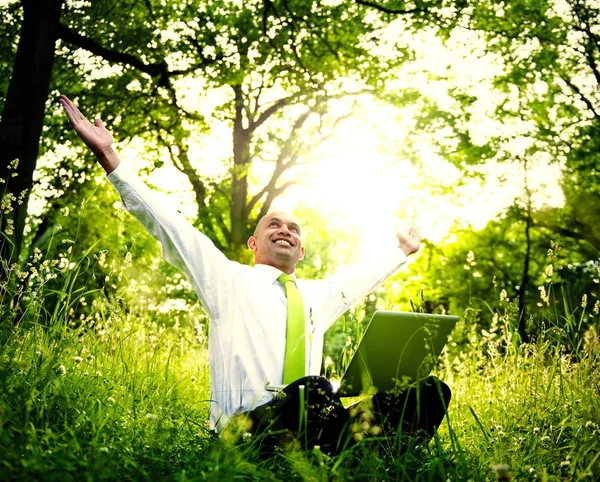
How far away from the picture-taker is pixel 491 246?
25.0 meters

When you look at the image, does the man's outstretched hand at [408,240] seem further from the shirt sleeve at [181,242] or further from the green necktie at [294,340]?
the shirt sleeve at [181,242]

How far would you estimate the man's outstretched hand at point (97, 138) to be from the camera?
2.83 meters

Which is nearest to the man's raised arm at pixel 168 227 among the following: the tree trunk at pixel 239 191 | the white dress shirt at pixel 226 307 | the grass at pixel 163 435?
the white dress shirt at pixel 226 307

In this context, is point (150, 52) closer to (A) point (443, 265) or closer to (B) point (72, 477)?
(B) point (72, 477)

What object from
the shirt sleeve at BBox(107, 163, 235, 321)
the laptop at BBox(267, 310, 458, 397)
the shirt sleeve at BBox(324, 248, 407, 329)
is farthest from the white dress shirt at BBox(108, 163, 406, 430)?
the shirt sleeve at BBox(324, 248, 407, 329)

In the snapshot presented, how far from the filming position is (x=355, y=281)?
A: 365cm

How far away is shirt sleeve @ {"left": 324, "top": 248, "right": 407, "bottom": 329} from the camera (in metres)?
3.59

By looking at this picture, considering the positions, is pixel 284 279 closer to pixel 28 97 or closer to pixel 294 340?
pixel 294 340

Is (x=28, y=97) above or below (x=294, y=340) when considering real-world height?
above

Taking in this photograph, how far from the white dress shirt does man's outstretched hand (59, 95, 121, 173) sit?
0.23ft

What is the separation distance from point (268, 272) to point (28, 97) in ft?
13.9

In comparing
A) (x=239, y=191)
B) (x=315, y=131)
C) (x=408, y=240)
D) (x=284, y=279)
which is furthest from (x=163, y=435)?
(x=239, y=191)

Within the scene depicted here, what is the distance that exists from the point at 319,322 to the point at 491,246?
75.4 ft

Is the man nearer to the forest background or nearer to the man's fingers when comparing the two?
the man's fingers
